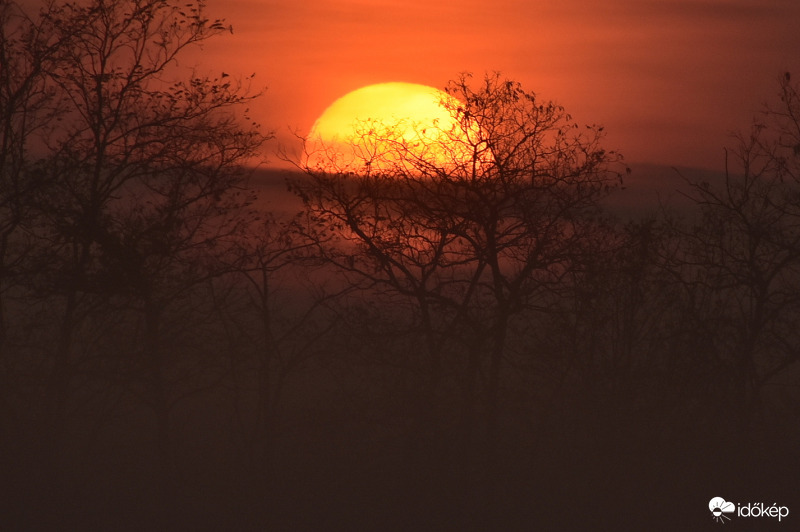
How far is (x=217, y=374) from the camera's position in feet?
91.2

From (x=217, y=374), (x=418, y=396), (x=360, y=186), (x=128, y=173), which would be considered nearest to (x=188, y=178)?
(x=128, y=173)

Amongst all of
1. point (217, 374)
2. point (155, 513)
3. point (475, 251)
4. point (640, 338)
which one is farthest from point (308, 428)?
point (475, 251)

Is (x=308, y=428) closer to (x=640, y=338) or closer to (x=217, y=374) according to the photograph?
(x=217, y=374)

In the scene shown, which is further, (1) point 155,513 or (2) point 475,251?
(1) point 155,513

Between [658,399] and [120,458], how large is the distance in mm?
15233

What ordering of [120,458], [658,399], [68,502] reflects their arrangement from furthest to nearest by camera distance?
[120,458] → [658,399] → [68,502]

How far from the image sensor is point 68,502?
2170 cm

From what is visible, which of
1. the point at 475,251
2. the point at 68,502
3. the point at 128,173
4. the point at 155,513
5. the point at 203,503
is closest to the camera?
the point at 128,173

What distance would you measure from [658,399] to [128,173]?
42.4 feet

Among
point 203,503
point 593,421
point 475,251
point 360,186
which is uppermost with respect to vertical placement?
point 360,186

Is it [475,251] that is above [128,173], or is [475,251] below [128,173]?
below

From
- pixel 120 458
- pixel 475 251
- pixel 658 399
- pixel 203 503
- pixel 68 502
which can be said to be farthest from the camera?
pixel 120 458

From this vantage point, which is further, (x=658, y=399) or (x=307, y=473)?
(x=307, y=473)

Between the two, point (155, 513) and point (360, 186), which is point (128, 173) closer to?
point (360, 186)
